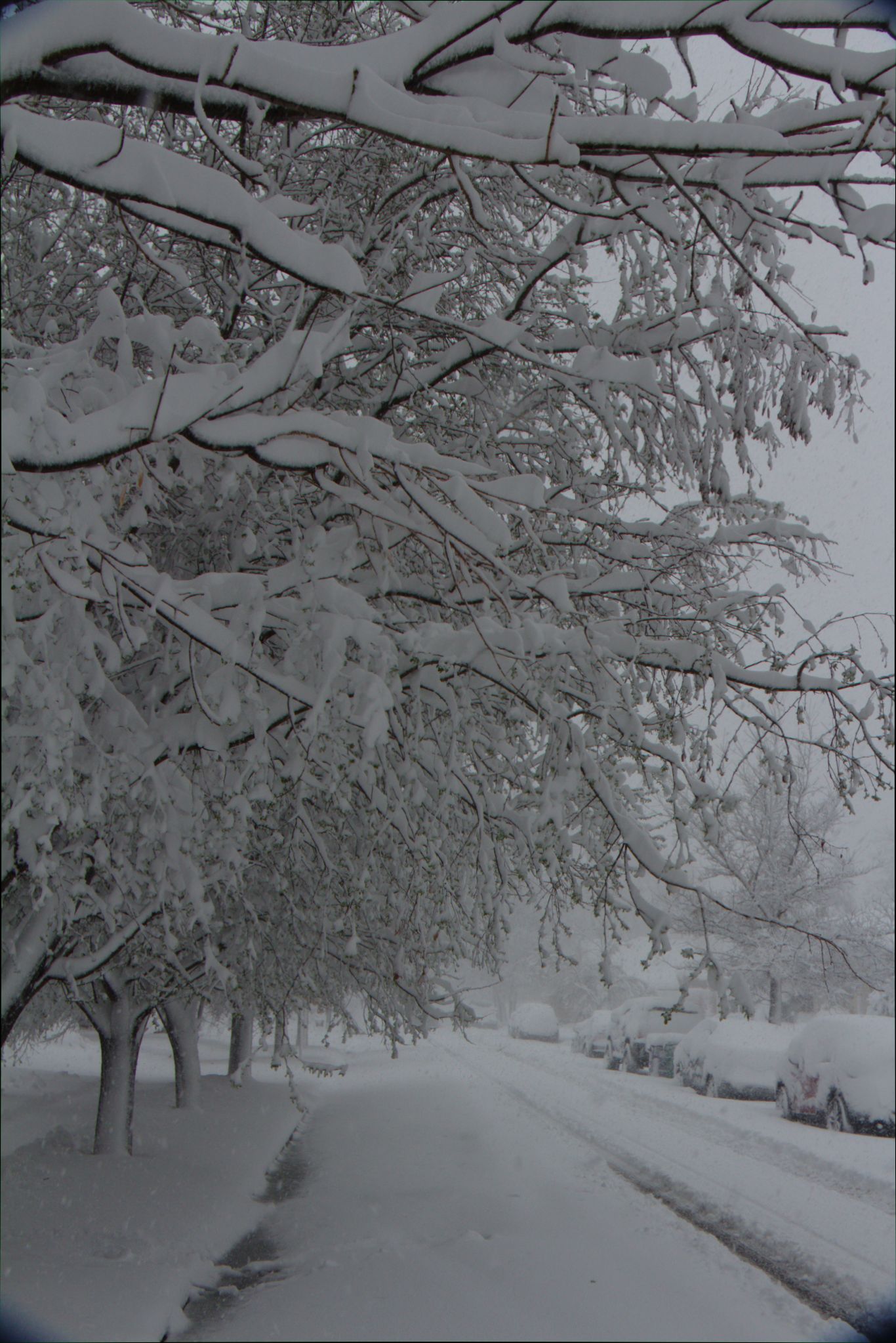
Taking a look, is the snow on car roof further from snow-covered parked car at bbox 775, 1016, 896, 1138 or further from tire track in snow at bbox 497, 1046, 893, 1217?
tire track in snow at bbox 497, 1046, 893, 1217

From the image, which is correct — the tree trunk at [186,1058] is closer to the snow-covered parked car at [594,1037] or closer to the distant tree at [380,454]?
the distant tree at [380,454]

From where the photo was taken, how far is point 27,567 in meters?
3.19

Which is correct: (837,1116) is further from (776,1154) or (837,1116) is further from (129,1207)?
(129,1207)

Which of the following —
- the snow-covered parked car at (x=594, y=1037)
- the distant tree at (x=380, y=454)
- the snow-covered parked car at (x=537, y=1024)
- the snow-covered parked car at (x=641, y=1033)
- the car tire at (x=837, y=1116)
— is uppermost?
the distant tree at (x=380, y=454)

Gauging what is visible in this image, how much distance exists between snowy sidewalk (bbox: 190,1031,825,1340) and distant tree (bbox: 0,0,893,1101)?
1.77m

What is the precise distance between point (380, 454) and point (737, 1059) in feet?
59.0

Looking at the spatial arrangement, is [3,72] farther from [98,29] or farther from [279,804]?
[279,804]

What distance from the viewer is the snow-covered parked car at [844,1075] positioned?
13.0m

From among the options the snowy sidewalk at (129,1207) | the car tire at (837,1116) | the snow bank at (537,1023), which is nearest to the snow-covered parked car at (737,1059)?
the car tire at (837,1116)

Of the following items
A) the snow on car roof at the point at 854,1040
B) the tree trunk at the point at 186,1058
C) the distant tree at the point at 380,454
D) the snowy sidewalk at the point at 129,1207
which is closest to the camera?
the distant tree at the point at 380,454

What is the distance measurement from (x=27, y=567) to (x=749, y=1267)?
22.1ft

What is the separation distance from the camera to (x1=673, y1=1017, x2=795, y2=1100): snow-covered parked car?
17922 millimetres

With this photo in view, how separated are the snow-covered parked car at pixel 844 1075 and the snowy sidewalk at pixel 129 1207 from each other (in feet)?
25.0

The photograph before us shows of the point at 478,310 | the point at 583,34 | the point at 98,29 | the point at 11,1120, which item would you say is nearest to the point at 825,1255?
the point at 478,310
